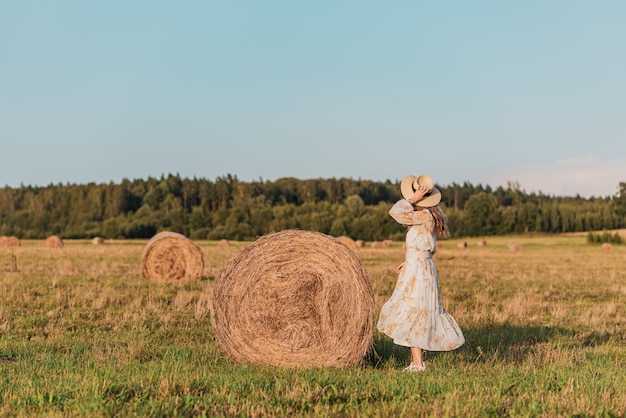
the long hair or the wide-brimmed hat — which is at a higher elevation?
the wide-brimmed hat

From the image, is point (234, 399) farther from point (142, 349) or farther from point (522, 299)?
point (522, 299)

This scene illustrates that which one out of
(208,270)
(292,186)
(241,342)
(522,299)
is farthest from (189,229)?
(241,342)

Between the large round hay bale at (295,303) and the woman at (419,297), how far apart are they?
0.55 metres

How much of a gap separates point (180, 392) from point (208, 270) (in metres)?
17.5

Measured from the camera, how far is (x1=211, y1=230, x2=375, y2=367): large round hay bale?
29.0ft

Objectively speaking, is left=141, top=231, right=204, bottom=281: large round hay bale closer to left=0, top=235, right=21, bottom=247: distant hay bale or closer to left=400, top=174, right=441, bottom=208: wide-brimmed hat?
left=400, top=174, right=441, bottom=208: wide-brimmed hat

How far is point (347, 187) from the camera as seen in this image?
111562 mm

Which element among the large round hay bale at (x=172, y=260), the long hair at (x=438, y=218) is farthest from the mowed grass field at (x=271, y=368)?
the large round hay bale at (x=172, y=260)

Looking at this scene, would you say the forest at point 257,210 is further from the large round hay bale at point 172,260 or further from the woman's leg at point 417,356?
the woman's leg at point 417,356

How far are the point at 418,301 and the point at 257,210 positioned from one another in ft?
272

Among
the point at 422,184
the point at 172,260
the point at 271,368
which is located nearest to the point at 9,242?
the point at 172,260

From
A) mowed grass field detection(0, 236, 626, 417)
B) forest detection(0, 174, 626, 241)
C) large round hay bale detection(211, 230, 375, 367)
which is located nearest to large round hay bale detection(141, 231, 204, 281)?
mowed grass field detection(0, 236, 626, 417)

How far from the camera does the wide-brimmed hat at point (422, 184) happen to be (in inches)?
336

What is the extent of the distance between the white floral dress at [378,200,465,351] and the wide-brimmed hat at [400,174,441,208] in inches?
4.9
